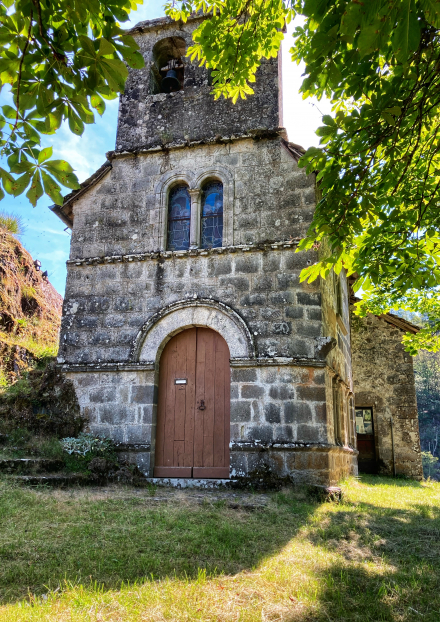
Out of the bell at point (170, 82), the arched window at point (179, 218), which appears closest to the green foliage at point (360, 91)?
the arched window at point (179, 218)

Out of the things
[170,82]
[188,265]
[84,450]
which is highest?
[170,82]

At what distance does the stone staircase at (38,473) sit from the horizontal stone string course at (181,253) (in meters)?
3.49

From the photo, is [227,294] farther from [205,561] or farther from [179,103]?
[205,561]

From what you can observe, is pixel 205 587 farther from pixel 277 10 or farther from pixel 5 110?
pixel 277 10

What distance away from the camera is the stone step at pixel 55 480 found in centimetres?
619

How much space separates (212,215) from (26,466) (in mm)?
4996

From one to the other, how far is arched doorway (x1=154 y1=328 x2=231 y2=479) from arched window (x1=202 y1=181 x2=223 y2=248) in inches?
63.4

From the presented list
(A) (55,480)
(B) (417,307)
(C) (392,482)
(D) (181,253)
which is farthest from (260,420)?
(C) (392,482)

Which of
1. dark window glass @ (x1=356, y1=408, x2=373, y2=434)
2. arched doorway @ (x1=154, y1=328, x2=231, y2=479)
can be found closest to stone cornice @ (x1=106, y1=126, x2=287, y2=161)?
arched doorway @ (x1=154, y1=328, x2=231, y2=479)

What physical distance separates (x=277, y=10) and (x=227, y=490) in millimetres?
6038

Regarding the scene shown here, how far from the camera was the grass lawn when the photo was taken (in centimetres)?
281

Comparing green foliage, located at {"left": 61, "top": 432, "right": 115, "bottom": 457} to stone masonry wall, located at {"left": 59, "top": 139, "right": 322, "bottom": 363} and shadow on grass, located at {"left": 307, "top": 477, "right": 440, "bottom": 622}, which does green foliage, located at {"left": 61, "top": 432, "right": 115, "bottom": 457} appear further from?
shadow on grass, located at {"left": 307, "top": 477, "right": 440, "bottom": 622}

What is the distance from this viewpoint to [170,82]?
31.9 feet

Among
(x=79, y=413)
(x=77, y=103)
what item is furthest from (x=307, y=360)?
(x=77, y=103)
